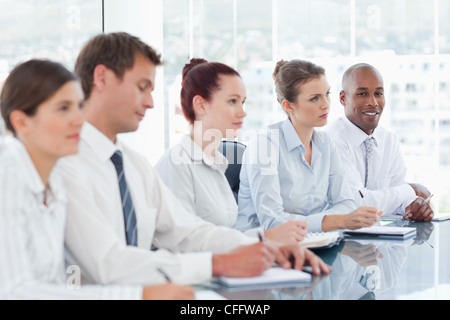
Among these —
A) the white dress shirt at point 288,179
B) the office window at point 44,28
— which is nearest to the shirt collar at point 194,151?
the white dress shirt at point 288,179

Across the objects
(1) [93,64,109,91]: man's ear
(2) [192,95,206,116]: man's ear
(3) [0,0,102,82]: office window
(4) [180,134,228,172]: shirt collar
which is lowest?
(4) [180,134,228,172]: shirt collar

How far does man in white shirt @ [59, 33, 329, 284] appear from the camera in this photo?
1499 mm

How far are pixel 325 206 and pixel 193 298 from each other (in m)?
1.67

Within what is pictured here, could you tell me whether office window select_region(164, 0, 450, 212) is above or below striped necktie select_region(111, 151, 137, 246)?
above

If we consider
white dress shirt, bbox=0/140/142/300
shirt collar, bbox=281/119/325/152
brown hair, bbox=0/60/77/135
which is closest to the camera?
white dress shirt, bbox=0/140/142/300

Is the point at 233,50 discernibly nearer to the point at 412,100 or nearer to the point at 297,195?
the point at 412,100

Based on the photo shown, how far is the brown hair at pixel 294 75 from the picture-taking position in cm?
297

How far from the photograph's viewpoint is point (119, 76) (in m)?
1.82

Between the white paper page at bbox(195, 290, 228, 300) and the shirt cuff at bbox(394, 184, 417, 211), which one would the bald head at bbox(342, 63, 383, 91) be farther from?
the white paper page at bbox(195, 290, 228, 300)

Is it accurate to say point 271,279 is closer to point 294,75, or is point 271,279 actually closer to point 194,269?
point 194,269

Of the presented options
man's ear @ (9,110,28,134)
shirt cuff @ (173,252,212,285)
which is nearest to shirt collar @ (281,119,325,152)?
shirt cuff @ (173,252,212,285)

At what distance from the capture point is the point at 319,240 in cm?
212

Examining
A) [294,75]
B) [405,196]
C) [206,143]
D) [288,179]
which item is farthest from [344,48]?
[206,143]

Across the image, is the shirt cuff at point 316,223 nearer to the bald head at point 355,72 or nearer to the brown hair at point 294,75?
the brown hair at point 294,75
